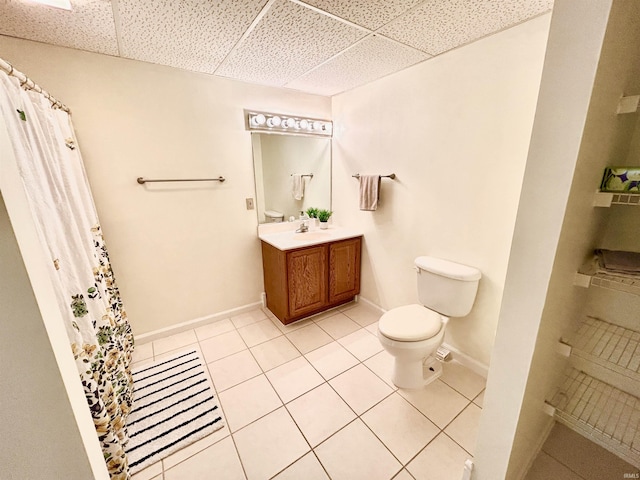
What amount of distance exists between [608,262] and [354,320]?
6.00 ft

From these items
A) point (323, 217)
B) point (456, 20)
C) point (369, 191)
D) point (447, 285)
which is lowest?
point (447, 285)

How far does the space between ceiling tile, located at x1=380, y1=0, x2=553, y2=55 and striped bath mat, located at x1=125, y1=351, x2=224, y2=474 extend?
2.43m

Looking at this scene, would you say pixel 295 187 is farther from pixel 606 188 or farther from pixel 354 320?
pixel 606 188

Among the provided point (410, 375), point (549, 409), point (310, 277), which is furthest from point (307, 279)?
point (549, 409)

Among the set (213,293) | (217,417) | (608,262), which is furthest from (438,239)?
(213,293)

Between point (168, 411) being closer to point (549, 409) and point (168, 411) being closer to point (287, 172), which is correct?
point (549, 409)

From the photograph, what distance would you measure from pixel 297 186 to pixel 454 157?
4.90 ft

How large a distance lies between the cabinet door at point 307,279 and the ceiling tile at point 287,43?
1.41 metres

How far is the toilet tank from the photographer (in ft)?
5.48

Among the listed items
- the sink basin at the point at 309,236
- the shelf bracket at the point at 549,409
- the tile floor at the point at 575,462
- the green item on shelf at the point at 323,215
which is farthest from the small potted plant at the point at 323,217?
the tile floor at the point at 575,462

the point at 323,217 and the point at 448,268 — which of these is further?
the point at 323,217

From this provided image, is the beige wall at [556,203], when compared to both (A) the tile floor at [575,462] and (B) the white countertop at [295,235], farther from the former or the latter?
(B) the white countertop at [295,235]

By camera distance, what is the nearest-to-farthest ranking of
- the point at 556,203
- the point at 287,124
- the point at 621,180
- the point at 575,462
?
the point at 556,203 → the point at 621,180 → the point at 575,462 → the point at 287,124

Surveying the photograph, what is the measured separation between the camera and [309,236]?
2461 millimetres
